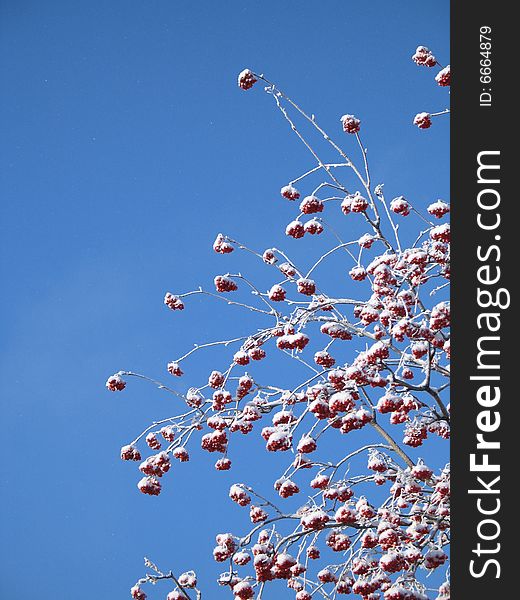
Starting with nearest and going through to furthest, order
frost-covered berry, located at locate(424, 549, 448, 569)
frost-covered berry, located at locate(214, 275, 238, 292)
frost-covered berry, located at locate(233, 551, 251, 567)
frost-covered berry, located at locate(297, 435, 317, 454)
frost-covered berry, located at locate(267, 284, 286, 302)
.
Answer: frost-covered berry, located at locate(424, 549, 448, 569)
frost-covered berry, located at locate(297, 435, 317, 454)
frost-covered berry, located at locate(233, 551, 251, 567)
frost-covered berry, located at locate(267, 284, 286, 302)
frost-covered berry, located at locate(214, 275, 238, 292)

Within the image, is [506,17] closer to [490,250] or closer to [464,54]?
[464,54]

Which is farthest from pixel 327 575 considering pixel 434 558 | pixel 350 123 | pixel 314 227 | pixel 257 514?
pixel 350 123

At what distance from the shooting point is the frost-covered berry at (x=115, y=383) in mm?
4570

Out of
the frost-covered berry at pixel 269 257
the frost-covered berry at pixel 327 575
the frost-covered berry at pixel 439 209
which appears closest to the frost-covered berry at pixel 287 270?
the frost-covered berry at pixel 269 257

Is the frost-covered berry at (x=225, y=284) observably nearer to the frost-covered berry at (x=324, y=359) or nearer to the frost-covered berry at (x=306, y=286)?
the frost-covered berry at (x=306, y=286)

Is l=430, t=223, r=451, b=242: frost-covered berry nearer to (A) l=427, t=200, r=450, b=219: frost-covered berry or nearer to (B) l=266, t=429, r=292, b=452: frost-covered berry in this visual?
(A) l=427, t=200, r=450, b=219: frost-covered berry

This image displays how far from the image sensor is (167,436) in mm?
4316

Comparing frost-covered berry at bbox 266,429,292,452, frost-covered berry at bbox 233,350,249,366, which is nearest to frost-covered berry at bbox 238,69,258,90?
frost-covered berry at bbox 233,350,249,366

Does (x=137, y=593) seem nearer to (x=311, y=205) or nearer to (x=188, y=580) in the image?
(x=188, y=580)

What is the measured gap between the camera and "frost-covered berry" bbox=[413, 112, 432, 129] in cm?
422

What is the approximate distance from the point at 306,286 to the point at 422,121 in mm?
1110

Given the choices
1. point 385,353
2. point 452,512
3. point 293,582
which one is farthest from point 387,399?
point 293,582

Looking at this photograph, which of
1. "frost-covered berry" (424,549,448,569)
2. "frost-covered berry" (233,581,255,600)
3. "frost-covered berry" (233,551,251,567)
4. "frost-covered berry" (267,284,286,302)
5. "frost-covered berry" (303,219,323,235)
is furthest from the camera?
"frost-covered berry" (267,284,286,302)

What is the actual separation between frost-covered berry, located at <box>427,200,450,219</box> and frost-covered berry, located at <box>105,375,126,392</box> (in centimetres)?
205
